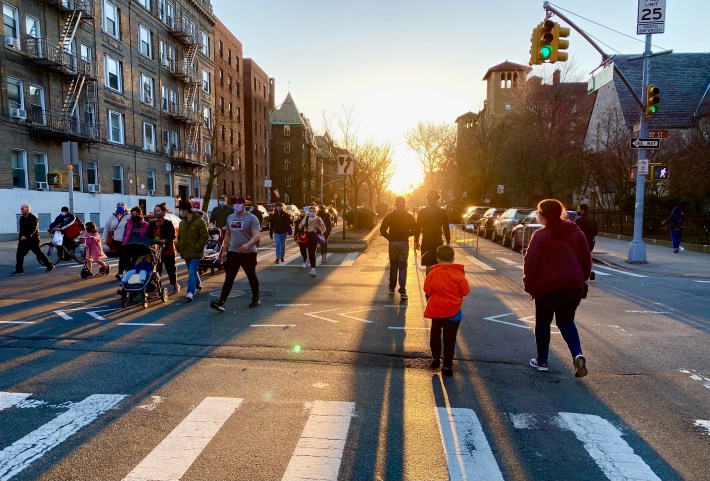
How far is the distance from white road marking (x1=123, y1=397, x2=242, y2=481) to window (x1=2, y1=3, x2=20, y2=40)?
25.2 meters

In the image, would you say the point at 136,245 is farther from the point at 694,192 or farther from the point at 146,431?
the point at 694,192

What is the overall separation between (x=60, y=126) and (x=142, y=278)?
2034 centimetres

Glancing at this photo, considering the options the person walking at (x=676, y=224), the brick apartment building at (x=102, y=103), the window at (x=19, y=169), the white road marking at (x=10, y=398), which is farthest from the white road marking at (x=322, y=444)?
the window at (x=19, y=169)

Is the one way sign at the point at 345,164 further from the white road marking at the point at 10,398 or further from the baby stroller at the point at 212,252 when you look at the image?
the white road marking at the point at 10,398

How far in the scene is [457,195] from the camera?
62312 millimetres

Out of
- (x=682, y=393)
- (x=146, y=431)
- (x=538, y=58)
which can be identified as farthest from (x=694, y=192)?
(x=146, y=431)

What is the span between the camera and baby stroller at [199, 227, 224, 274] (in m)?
12.0

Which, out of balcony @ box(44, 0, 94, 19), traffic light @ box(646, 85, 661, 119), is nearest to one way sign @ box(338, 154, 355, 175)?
traffic light @ box(646, 85, 661, 119)

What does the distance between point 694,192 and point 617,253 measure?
9.25m

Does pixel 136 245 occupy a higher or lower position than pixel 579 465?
higher

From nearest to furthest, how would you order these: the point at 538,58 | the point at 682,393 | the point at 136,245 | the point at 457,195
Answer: the point at 682,393 < the point at 136,245 < the point at 538,58 < the point at 457,195

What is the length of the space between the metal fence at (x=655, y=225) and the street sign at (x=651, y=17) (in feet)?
28.9

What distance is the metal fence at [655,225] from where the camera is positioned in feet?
61.0

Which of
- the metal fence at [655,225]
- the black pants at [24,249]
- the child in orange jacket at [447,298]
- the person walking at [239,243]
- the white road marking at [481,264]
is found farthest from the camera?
the metal fence at [655,225]
